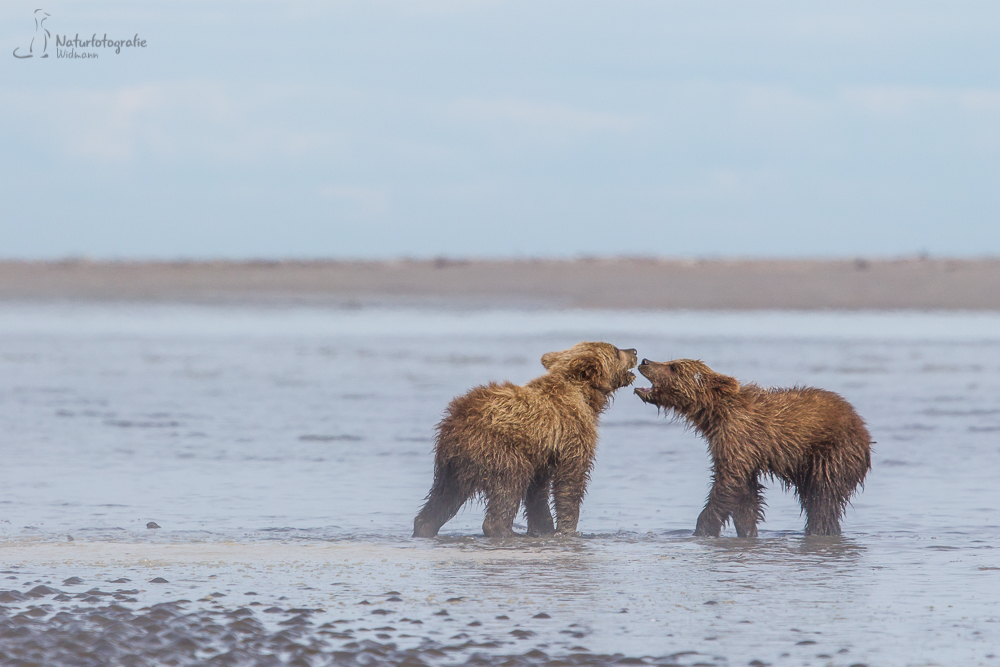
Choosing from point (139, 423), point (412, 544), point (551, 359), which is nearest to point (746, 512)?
point (551, 359)

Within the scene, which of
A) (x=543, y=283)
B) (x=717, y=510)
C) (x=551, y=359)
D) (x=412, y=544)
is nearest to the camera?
(x=412, y=544)

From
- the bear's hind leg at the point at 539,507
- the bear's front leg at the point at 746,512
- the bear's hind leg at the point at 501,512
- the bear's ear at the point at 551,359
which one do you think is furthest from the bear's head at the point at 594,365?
the bear's front leg at the point at 746,512

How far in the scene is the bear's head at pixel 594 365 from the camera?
330 inches

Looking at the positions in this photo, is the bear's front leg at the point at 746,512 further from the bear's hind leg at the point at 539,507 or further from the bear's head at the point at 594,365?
the bear's hind leg at the point at 539,507

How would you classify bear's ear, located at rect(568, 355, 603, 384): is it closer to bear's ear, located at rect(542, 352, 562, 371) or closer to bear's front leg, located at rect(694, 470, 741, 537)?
bear's ear, located at rect(542, 352, 562, 371)

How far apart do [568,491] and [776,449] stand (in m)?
1.43

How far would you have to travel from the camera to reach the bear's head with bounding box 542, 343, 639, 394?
8.38 meters

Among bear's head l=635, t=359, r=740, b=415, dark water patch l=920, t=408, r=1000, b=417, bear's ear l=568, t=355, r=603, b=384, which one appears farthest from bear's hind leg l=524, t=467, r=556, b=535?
dark water patch l=920, t=408, r=1000, b=417

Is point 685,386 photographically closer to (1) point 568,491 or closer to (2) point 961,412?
(1) point 568,491

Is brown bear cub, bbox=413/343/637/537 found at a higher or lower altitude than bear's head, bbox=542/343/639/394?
lower

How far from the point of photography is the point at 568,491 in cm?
809

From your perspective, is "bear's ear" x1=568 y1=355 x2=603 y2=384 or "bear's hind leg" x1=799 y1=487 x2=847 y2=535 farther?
"bear's ear" x1=568 y1=355 x2=603 y2=384

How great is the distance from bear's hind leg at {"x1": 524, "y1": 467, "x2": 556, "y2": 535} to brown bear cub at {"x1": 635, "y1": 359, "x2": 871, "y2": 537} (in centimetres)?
102

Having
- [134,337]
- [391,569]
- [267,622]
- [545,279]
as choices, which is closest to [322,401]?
[391,569]
